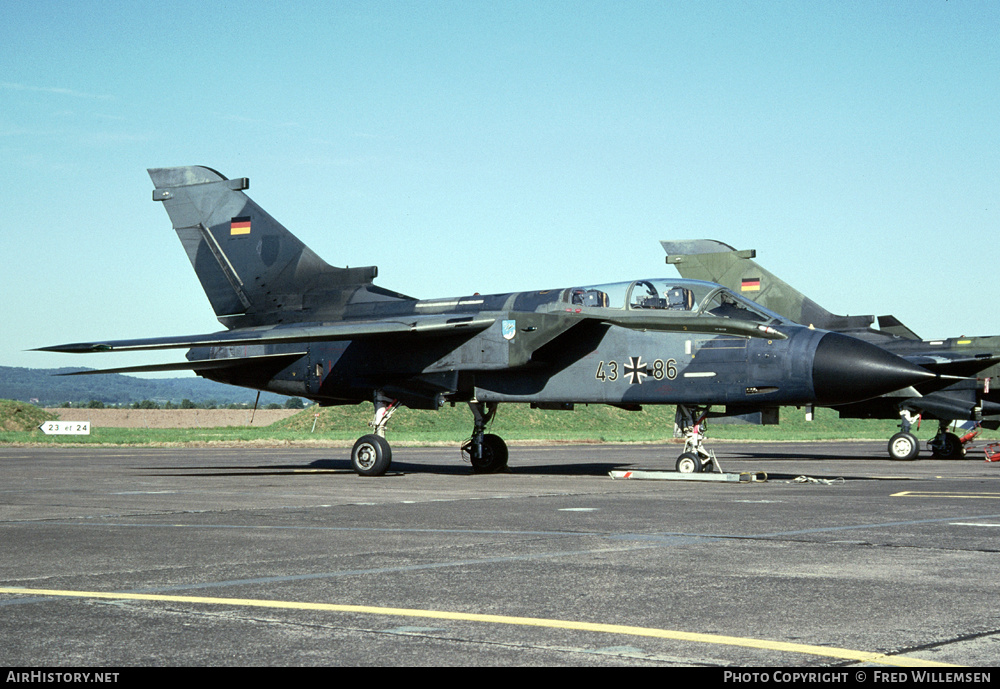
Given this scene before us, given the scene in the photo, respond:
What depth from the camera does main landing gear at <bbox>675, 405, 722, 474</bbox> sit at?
18875 mm

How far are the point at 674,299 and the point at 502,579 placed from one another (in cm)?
1163

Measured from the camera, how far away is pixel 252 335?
19875mm

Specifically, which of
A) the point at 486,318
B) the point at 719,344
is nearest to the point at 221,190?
the point at 486,318

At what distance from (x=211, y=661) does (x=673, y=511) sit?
8.05 metres

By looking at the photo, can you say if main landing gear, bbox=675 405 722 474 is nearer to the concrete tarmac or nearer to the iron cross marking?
the iron cross marking

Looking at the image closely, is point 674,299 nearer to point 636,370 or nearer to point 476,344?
point 636,370

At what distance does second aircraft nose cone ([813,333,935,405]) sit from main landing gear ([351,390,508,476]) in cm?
670

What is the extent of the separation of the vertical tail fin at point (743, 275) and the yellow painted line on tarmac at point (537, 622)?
2655cm

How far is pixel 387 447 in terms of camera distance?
1997 centimetres

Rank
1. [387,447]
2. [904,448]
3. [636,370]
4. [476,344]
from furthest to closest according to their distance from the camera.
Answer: [904,448]
[387,447]
[476,344]
[636,370]

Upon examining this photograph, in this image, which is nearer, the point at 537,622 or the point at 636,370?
the point at 537,622

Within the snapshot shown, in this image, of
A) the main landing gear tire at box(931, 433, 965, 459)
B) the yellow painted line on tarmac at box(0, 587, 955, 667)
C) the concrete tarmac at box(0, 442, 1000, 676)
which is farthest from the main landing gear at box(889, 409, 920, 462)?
the yellow painted line on tarmac at box(0, 587, 955, 667)

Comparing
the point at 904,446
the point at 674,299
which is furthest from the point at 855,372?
the point at 904,446

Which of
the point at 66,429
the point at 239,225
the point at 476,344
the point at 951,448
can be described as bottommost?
the point at 66,429
